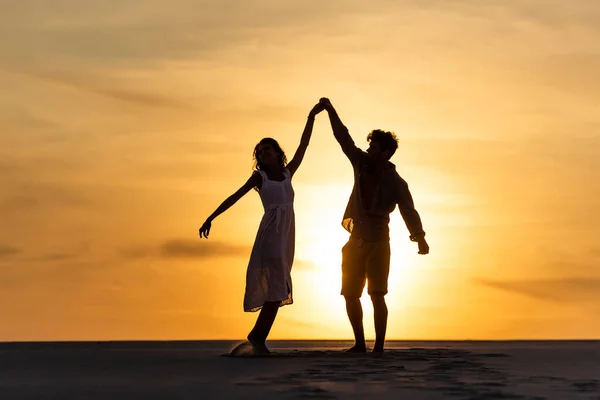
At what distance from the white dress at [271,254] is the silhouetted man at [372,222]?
839mm

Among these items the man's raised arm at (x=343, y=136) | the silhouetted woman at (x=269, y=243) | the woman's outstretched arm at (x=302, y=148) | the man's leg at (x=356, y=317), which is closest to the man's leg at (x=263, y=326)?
the silhouetted woman at (x=269, y=243)

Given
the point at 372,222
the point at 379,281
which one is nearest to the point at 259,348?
the point at 379,281

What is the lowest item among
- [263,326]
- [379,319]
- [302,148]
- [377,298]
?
[263,326]

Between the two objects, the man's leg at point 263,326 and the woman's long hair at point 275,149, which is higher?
the woman's long hair at point 275,149

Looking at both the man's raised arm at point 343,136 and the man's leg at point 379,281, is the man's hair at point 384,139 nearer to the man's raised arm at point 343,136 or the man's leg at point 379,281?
→ the man's raised arm at point 343,136

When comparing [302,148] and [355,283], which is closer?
[355,283]

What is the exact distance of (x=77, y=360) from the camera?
37.6 feet

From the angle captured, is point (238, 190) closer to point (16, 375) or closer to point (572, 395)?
point (16, 375)

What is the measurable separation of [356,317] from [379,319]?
34 cm

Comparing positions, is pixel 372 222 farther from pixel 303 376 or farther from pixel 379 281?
pixel 303 376

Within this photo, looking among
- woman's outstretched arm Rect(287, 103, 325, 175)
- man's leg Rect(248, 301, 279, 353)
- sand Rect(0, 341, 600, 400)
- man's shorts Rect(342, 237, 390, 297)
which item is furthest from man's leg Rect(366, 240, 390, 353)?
woman's outstretched arm Rect(287, 103, 325, 175)

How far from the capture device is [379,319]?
12.0 m

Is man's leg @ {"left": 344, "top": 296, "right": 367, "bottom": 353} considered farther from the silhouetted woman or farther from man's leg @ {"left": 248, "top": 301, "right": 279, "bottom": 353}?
man's leg @ {"left": 248, "top": 301, "right": 279, "bottom": 353}

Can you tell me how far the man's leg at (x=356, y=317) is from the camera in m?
12.0
